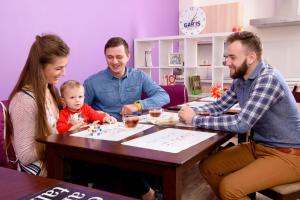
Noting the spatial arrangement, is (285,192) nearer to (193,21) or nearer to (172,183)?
(172,183)

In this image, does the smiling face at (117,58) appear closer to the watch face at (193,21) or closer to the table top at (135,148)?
the table top at (135,148)

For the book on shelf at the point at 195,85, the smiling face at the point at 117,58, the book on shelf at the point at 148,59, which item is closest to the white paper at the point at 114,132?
the smiling face at the point at 117,58

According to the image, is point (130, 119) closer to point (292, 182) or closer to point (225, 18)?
point (292, 182)

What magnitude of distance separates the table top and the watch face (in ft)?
9.41

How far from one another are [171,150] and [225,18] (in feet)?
14.8

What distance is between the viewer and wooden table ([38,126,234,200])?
116 cm

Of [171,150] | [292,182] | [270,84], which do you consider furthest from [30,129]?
[292,182]

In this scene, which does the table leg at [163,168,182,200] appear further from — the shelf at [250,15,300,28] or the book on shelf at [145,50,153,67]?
the shelf at [250,15,300,28]

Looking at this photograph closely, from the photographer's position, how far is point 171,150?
125 centimetres

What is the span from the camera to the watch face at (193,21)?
418cm

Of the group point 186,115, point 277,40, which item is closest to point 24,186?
point 186,115

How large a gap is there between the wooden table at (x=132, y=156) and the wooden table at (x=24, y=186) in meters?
0.35

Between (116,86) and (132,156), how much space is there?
1.31 meters

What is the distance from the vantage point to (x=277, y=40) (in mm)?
5148
